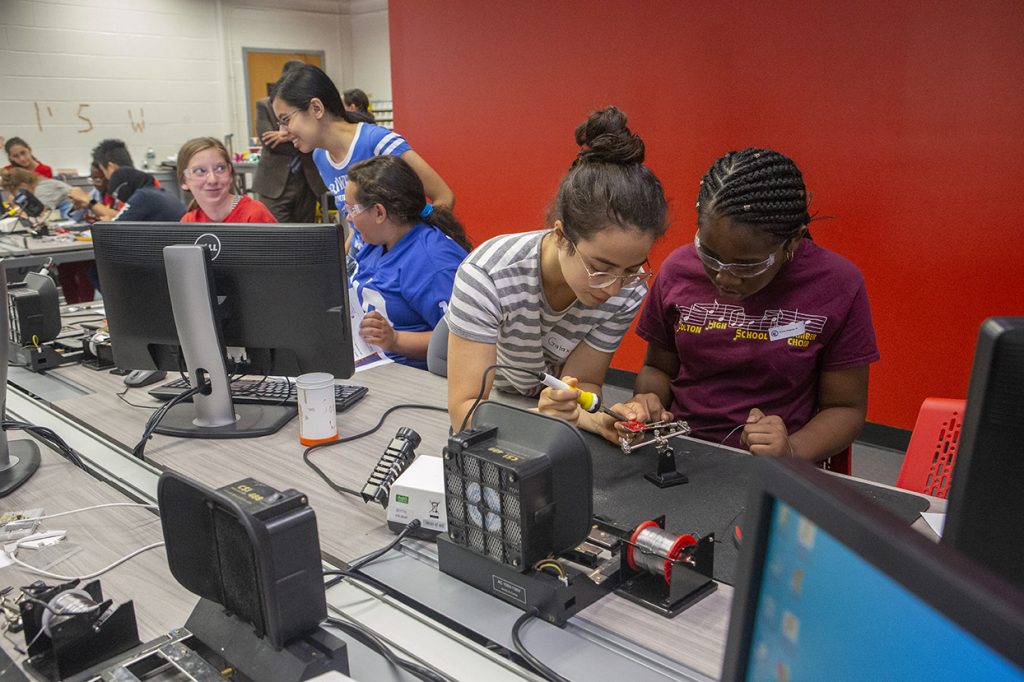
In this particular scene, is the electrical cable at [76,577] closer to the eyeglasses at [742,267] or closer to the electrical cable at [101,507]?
the electrical cable at [101,507]

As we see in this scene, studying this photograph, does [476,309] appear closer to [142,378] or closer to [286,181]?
[142,378]

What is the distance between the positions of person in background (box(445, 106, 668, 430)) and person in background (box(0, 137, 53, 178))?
6.42m

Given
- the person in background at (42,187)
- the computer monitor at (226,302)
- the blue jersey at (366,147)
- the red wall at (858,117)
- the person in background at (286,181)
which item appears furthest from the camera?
the person in background at (42,187)

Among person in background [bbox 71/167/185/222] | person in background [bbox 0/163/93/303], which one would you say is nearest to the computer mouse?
person in background [bbox 71/167/185/222]

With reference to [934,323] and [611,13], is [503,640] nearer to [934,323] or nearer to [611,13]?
[934,323]

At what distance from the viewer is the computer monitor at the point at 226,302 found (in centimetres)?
166

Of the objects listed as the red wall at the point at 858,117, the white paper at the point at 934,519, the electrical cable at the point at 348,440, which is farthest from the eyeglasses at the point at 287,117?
the white paper at the point at 934,519

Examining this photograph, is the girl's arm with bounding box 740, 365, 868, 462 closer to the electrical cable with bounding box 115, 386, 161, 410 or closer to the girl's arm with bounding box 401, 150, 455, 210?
the electrical cable with bounding box 115, 386, 161, 410

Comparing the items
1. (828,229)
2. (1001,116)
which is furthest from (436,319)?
(1001,116)

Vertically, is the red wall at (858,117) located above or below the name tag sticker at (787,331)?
above

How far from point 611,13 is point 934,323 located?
1.86 metres

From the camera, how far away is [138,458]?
63.2 inches

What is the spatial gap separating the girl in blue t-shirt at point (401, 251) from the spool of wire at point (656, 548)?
1306mm

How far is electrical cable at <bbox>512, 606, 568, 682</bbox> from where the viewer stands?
0.94 meters
